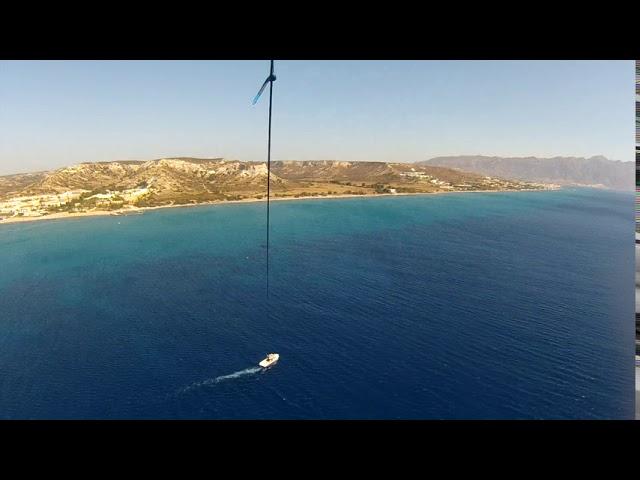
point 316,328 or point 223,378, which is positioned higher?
point 316,328

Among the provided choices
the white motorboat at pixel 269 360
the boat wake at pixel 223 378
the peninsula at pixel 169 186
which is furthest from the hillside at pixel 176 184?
the white motorboat at pixel 269 360

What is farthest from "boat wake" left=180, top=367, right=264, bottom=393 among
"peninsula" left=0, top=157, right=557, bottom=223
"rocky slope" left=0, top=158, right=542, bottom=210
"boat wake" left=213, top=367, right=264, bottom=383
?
"rocky slope" left=0, top=158, right=542, bottom=210

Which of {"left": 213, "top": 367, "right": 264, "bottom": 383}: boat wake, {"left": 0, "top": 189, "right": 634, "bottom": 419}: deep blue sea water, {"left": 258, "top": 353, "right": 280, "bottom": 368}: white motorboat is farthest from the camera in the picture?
{"left": 258, "top": 353, "right": 280, "bottom": 368}: white motorboat

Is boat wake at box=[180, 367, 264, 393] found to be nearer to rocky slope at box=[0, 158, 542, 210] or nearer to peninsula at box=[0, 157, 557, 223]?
peninsula at box=[0, 157, 557, 223]

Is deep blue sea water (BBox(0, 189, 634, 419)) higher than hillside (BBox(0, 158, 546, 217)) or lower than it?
lower

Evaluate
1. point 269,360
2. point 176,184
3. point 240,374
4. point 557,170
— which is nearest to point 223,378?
point 240,374

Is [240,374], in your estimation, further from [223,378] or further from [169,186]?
[169,186]

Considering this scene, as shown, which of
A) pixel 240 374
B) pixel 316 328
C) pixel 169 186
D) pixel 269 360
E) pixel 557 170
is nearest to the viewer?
pixel 240 374
